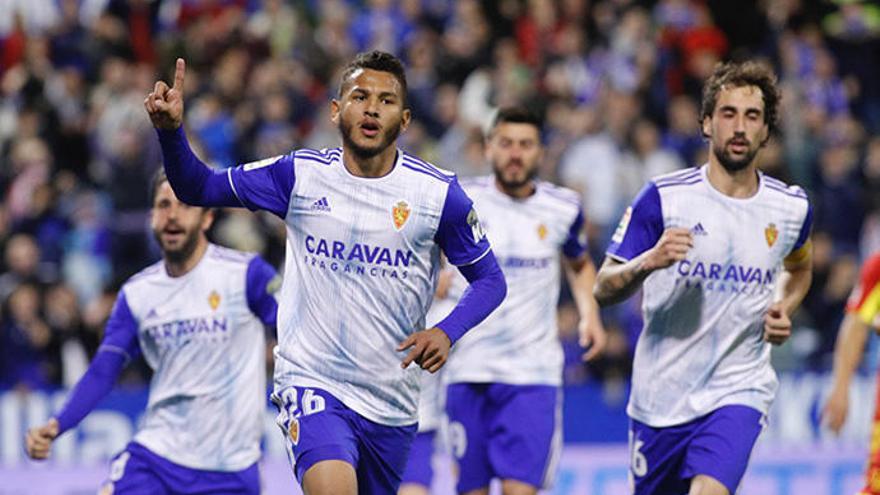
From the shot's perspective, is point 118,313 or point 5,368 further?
point 5,368

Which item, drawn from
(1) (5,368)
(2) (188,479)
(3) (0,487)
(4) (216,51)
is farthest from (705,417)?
(4) (216,51)

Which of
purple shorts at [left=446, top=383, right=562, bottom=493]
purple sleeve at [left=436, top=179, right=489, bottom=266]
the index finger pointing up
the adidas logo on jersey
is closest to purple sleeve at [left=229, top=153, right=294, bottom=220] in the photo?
the adidas logo on jersey

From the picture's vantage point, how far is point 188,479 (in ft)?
29.2

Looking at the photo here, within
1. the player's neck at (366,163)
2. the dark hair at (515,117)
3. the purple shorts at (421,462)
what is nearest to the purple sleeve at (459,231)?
the player's neck at (366,163)

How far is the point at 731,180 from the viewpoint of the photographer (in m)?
8.41

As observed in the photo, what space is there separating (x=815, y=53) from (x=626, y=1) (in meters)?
2.40

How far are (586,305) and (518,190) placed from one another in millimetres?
896

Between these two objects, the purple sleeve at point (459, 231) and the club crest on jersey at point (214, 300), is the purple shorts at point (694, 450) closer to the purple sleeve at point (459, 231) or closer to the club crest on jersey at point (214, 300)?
the purple sleeve at point (459, 231)

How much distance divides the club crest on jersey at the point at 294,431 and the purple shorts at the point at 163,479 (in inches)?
68.6

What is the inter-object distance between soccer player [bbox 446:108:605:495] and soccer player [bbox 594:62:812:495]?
1876 mm

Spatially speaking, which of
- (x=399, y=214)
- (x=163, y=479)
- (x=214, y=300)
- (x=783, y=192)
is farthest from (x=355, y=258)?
(x=783, y=192)

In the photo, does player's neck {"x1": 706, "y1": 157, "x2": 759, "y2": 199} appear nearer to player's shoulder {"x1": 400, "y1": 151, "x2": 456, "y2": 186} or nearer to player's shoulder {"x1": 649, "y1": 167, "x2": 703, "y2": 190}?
player's shoulder {"x1": 649, "y1": 167, "x2": 703, "y2": 190}

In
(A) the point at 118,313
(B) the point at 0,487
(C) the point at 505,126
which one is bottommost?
(B) the point at 0,487

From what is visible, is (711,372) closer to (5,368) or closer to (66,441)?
(66,441)
